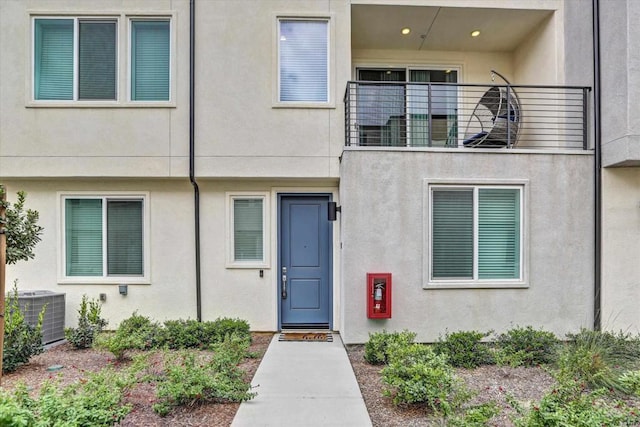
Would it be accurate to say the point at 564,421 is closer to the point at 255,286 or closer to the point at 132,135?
the point at 255,286

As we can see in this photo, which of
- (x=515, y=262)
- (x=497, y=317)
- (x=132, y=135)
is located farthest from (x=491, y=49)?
(x=132, y=135)

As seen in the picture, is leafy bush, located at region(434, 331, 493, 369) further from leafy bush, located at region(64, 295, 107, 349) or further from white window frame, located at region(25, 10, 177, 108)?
white window frame, located at region(25, 10, 177, 108)

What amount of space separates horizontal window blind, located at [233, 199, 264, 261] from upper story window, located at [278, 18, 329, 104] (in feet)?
6.65

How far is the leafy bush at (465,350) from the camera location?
5.07m

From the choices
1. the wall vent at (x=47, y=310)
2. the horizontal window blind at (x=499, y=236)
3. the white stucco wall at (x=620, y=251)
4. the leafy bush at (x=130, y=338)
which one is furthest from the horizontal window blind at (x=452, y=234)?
the wall vent at (x=47, y=310)

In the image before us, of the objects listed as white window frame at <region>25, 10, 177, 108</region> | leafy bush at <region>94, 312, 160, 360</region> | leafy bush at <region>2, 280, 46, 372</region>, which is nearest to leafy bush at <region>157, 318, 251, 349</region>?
leafy bush at <region>94, 312, 160, 360</region>

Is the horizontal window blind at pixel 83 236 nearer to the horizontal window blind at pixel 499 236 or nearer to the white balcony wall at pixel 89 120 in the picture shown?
the white balcony wall at pixel 89 120

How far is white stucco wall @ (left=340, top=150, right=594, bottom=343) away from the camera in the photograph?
5871 mm

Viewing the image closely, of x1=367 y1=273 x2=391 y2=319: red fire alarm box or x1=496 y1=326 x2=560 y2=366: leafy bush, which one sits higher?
x1=367 y1=273 x2=391 y2=319: red fire alarm box

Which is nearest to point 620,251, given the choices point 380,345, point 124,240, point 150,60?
point 380,345

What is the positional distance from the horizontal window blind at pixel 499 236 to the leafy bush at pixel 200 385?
3.98 metres

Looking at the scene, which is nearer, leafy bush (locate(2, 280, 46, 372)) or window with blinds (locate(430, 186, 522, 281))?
leafy bush (locate(2, 280, 46, 372))

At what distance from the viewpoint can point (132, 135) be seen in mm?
6414

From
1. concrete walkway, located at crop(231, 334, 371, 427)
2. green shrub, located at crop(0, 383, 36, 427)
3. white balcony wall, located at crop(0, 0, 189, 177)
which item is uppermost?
white balcony wall, located at crop(0, 0, 189, 177)
